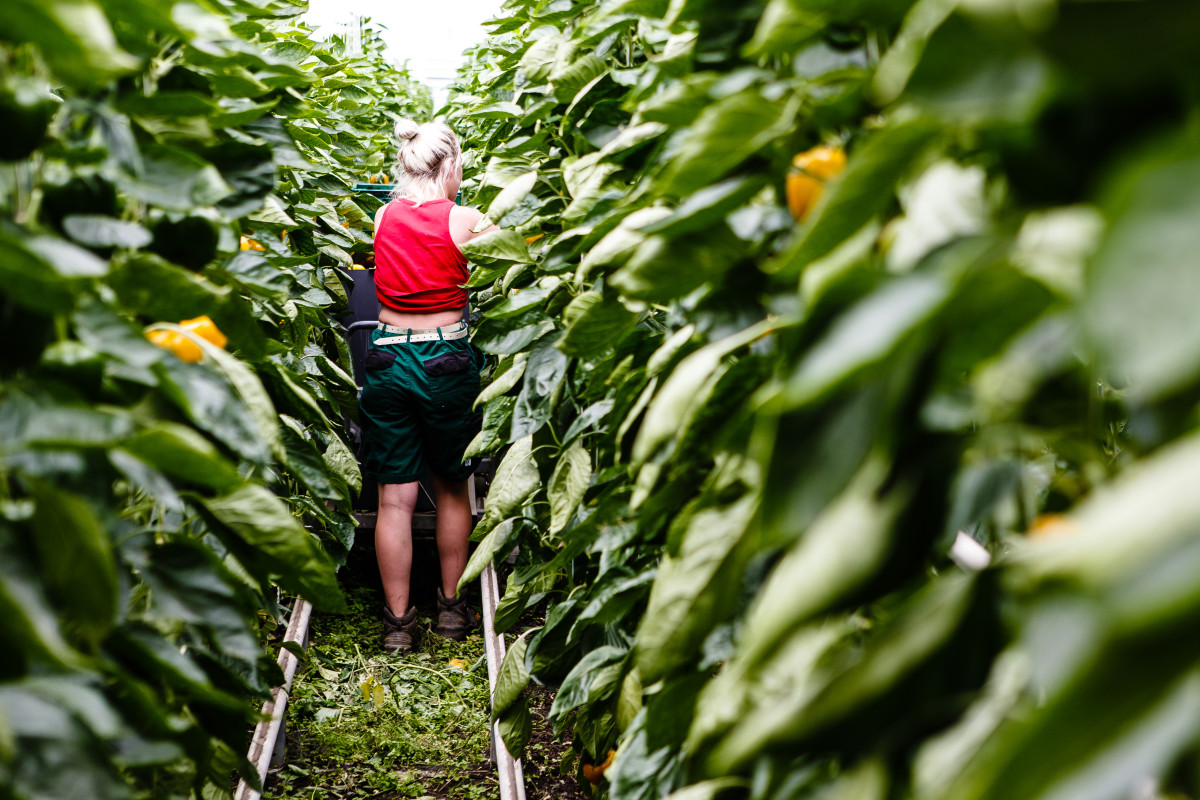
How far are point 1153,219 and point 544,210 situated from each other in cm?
188

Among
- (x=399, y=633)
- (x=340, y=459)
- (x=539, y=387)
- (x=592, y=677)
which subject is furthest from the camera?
(x=399, y=633)

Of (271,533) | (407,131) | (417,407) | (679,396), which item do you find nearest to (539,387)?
(271,533)

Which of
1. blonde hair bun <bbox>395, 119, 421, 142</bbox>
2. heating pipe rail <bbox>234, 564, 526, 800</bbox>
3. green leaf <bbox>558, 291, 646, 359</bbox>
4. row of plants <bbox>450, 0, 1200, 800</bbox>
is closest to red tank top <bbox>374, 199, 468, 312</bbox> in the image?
blonde hair bun <bbox>395, 119, 421, 142</bbox>

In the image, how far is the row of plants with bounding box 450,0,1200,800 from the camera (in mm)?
301

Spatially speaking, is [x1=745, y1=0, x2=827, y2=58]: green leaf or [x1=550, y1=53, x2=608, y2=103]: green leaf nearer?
[x1=745, y1=0, x2=827, y2=58]: green leaf

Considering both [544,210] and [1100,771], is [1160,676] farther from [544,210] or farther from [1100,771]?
[544,210]

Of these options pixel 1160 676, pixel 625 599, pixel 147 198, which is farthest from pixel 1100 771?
pixel 625 599

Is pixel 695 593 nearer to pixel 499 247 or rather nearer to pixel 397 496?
pixel 499 247

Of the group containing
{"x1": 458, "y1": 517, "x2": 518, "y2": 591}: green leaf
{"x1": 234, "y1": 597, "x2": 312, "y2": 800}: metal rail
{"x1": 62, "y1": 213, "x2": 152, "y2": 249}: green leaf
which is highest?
{"x1": 62, "y1": 213, "x2": 152, "y2": 249}: green leaf

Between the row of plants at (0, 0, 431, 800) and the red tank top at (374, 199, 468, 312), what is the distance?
224 centimetres

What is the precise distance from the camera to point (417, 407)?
12.0 ft

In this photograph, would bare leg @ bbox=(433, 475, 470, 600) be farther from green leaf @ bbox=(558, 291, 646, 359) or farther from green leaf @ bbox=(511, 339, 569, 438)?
green leaf @ bbox=(558, 291, 646, 359)

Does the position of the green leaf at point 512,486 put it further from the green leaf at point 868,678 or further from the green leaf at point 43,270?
the green leaf at point 868,678

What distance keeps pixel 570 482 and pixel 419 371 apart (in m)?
1.95
